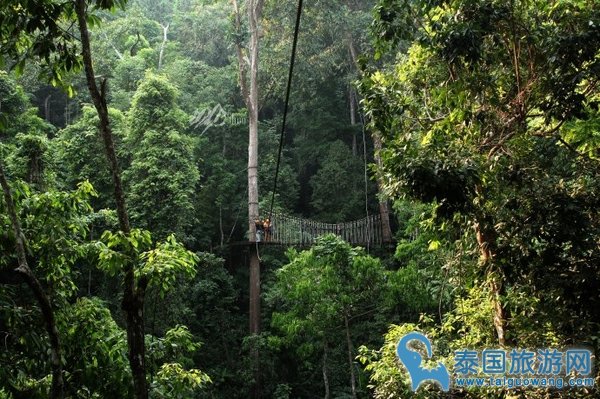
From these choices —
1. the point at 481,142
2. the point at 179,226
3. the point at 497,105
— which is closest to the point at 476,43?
the point at 497,105

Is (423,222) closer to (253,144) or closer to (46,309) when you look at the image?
(46,309)

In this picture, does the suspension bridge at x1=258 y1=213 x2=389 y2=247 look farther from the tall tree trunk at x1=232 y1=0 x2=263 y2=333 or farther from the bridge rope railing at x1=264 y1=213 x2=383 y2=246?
the tall tree trunk at x1=232 y1=0 x2=263 y2=333

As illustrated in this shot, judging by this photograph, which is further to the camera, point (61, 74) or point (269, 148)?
point (269, 148)

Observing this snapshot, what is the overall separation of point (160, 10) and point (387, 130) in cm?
1604

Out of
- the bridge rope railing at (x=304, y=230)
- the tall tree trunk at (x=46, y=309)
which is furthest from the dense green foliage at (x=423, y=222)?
the bridge rope railing at (x=304, y=230)

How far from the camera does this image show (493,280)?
3.17 meters

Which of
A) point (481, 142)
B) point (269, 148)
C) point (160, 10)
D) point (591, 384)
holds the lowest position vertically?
point (591, 384)

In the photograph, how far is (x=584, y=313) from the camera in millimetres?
2734

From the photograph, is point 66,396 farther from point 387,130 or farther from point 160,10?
point 160,10

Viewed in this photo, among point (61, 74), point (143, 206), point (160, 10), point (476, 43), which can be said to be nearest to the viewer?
point (61, 74)

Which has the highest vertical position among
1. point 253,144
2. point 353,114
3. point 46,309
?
point 353,114

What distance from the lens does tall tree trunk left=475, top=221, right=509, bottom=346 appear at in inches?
121

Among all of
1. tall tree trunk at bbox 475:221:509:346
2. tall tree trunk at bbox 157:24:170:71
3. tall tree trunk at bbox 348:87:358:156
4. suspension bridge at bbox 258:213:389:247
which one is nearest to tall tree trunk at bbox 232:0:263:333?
suspension bridge at bbox 258:213:389:247

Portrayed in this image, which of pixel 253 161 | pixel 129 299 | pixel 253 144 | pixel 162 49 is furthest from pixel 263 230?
pixel 162 49
